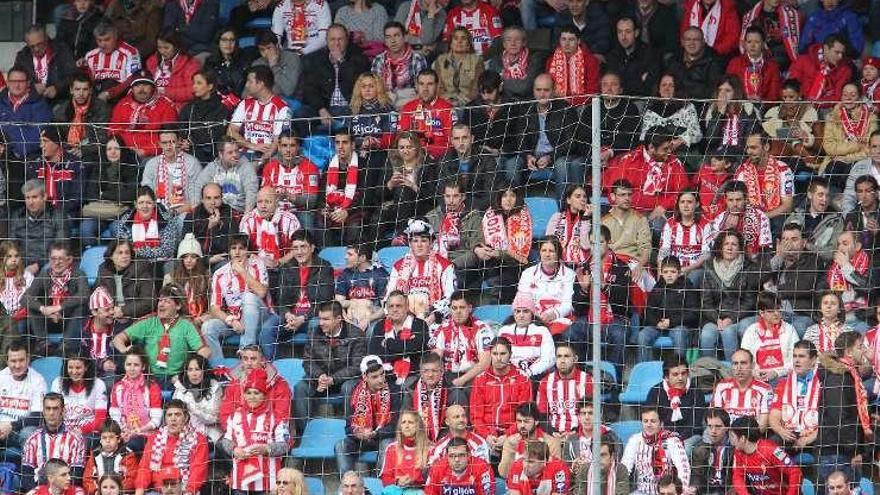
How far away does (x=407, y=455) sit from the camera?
1281 centimetres

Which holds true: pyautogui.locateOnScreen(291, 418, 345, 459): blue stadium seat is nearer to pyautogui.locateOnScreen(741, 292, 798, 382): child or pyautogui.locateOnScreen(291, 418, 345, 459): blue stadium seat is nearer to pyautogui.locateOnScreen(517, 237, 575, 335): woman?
pyautogui.locateOnScreen(517, 237, 575, 335): woman

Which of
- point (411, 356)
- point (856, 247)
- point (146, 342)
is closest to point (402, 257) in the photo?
point (411, 356)

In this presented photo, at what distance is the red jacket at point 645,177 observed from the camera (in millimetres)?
13883

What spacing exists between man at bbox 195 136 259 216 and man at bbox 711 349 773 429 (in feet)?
11.2

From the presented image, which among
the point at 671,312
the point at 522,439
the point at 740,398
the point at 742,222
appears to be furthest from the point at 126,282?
the point at 740,398

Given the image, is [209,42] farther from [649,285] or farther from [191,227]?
[649,285]

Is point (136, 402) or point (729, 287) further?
point (136, 402)

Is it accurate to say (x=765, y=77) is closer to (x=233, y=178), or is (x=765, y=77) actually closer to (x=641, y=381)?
(x=641, y=381)

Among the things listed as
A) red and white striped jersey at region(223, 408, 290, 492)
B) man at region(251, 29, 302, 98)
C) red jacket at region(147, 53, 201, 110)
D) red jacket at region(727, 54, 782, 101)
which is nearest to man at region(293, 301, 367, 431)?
red and white striped jersey at region(223, 408, 290, 492)

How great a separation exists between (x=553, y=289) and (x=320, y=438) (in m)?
1.63

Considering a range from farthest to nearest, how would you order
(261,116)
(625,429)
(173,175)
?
1. (261,116)
2. (173,175)
3. (625,429)

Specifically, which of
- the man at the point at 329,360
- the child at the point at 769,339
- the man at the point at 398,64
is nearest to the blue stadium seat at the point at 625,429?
the child at the point at 769,339

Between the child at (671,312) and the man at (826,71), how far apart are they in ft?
7.06

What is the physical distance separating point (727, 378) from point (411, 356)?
187cm
